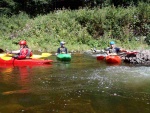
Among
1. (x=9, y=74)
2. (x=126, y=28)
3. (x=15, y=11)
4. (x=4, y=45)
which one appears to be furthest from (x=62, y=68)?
(x=15, y=11)

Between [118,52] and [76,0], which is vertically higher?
[76,0]

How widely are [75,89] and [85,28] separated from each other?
521 inches

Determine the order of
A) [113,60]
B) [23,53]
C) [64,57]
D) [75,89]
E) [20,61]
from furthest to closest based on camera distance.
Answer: [64,57], [113,60], [23,53], [20,61], [75,89]

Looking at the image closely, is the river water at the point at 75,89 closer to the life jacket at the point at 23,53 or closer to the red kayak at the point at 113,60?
the life jacket at the point at 23,53

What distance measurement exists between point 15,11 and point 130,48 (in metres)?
13.5

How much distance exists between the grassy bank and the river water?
800 cm

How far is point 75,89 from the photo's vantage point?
7129 millimetres

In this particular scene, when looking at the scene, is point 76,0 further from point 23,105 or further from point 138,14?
point 23,105

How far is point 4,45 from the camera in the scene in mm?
16672

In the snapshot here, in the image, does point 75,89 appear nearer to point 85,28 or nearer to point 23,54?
point 23,54

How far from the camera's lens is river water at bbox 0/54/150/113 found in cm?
566

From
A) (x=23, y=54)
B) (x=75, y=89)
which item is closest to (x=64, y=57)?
(x=23, y=54)

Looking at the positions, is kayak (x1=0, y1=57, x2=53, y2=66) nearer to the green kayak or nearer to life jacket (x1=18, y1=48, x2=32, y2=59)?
life jacket (x1=18, y1=48, x2=32, y2=59)

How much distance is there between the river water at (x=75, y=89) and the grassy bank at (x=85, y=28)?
26.2 ft
